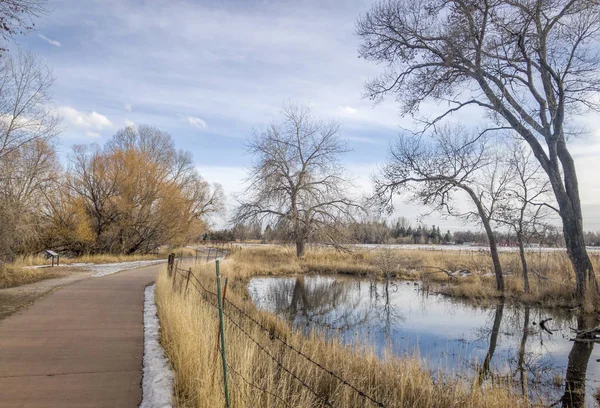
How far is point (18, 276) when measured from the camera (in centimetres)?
1439

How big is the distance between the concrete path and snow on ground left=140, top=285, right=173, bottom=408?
10cm

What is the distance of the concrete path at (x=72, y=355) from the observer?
436 cm

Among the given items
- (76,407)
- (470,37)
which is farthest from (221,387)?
(470,37)

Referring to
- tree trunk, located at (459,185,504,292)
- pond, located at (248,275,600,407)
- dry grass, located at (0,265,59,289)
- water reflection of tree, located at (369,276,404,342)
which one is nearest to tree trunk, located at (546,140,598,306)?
pond, located at (248,275,600,407)

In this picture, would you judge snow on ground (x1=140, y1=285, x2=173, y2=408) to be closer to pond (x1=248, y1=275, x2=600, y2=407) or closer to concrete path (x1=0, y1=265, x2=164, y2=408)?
concrete path (x1=0, y1=265, x2=164, y2=408)

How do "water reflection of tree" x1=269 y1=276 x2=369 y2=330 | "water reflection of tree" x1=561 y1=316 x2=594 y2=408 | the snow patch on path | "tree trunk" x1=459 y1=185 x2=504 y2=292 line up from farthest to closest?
the snow patch on path, "tree trunk" x1=459 y1=185 x2=504 y2=292, "water reflection of tree" x1=269 y1=276 x2=369 y2=330, "water reflection of tree" x1=561 y1=316 x2=594 y2=408

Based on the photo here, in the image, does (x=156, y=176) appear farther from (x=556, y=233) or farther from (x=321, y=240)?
(x=556, y=233)

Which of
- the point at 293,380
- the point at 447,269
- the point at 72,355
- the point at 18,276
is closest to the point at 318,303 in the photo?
the point at 293,380

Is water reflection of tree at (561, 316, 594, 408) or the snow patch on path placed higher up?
the snow patch on path

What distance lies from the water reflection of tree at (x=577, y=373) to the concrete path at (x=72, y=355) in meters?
6.16

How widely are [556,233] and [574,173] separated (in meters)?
5.28

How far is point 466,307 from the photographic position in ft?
47.3

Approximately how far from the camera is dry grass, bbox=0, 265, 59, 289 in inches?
518

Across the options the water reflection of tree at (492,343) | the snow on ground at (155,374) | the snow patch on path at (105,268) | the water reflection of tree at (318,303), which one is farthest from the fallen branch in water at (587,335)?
the snow patch on path at (105,268)
